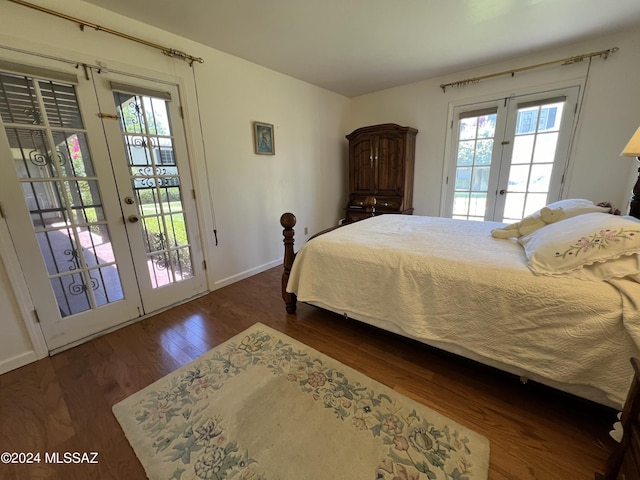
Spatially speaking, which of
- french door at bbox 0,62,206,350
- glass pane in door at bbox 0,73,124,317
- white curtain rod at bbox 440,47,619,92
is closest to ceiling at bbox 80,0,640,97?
white curtain rod at bbox 440,47,619,92

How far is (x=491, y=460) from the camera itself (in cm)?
112

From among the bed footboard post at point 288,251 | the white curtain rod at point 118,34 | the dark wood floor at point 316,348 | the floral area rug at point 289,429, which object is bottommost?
the dark wood floor at point 316,348

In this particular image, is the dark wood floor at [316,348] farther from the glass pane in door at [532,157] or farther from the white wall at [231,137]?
the glass pane in door at [532,157]

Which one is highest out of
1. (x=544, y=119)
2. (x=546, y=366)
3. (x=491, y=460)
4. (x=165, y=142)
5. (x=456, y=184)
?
(x=544, y=119)

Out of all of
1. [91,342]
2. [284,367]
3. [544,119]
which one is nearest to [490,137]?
[544,119]

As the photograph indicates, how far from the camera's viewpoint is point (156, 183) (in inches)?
91.7

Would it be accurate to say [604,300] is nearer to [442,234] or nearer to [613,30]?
[442,234]

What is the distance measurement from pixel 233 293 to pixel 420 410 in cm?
208

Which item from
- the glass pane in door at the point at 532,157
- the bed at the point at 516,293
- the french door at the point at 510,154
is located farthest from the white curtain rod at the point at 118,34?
the glass pane in door at the point at 532,157

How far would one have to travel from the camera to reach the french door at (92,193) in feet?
5.61

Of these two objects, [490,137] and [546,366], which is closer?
[546,366]

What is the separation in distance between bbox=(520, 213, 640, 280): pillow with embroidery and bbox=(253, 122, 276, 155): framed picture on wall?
2.80 metres

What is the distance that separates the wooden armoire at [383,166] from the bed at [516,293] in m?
1.79

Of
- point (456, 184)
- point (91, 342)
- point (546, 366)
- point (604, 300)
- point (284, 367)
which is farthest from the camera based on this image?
point (456, 184)
